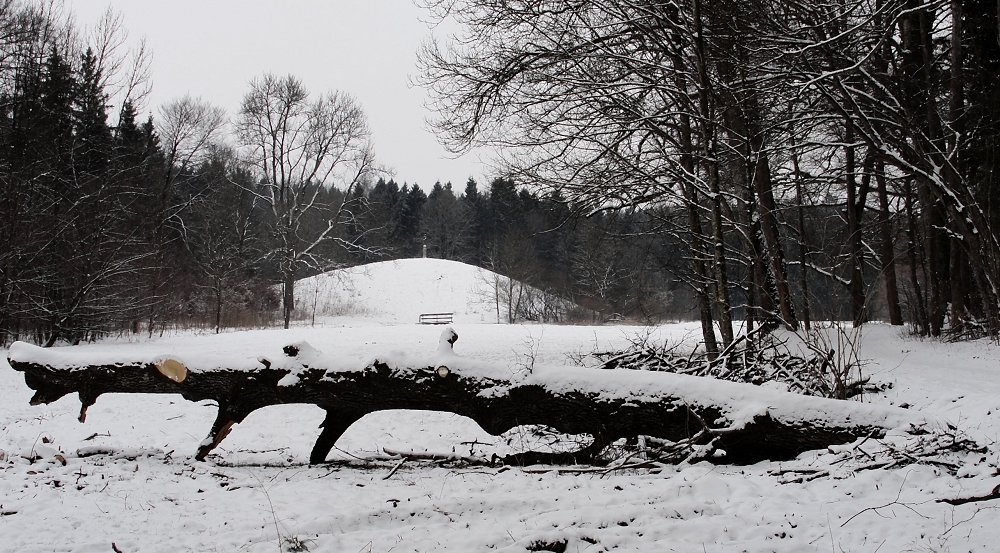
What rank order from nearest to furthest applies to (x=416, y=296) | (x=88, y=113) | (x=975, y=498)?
1. (x=975, y=498)
2. (x=88, y=113)
3. (x=416, y=296)

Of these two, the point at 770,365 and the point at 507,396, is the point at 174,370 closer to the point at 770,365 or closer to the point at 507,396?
the point at 507,396

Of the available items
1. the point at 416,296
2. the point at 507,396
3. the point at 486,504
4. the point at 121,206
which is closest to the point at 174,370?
the point at 507,396

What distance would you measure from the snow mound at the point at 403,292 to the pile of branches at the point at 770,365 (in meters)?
26.7

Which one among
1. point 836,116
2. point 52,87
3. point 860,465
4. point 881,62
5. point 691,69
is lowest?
point 860,465

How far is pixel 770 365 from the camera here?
7.43 meters

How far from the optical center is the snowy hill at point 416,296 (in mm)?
36188

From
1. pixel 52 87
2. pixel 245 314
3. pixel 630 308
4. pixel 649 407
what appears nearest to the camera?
pixel 649 407

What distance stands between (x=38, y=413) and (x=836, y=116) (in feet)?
43.4

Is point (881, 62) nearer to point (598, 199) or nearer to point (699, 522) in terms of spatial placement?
point (598, 199)

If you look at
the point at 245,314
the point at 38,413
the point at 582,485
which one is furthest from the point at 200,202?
the point at 582,485

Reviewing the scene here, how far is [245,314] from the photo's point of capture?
2719 cm

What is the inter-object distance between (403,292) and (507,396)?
37.5 m

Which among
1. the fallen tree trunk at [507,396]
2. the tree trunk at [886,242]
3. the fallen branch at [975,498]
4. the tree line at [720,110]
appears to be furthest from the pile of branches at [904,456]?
the tree trunk at [886,242]

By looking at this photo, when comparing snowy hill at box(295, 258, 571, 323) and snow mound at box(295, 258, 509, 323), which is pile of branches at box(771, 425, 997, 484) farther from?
snow mound at box(295, 258, 509, 323)
